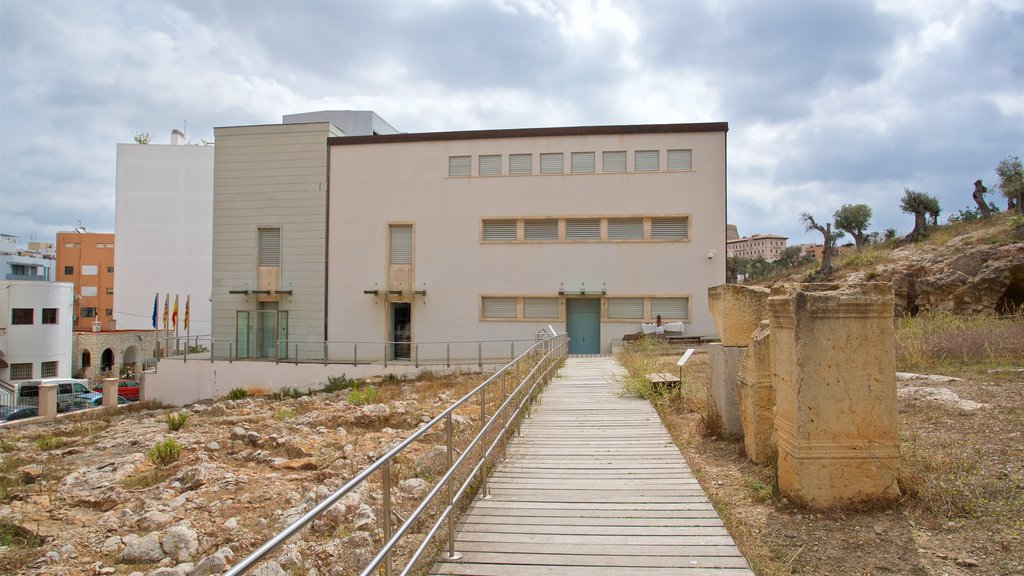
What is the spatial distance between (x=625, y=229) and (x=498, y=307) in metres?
6.62

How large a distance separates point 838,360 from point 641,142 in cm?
2456

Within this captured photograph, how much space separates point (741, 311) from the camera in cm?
830

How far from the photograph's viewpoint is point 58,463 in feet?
50.6

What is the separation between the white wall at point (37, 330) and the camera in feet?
141

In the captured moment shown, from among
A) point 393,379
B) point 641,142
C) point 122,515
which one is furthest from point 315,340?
point 122,515

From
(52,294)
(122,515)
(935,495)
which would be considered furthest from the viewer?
(52,294)

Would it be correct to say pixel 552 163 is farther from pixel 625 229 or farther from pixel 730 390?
pixel 730 390

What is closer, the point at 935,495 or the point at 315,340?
the point at 935,495

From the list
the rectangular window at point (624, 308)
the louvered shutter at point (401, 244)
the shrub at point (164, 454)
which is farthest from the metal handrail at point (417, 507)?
the louvered shutter at point (401, 244)

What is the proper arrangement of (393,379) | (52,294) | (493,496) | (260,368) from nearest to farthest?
(493,496), (393,379), (260,368), (52,294)

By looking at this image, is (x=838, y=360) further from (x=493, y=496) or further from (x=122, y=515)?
(x=122, y=515)

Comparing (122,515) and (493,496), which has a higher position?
(493,496)

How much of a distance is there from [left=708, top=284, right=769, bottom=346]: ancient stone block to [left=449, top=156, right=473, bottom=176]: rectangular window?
22651 mm

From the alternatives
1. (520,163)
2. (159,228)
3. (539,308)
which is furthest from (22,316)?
(539,308)
